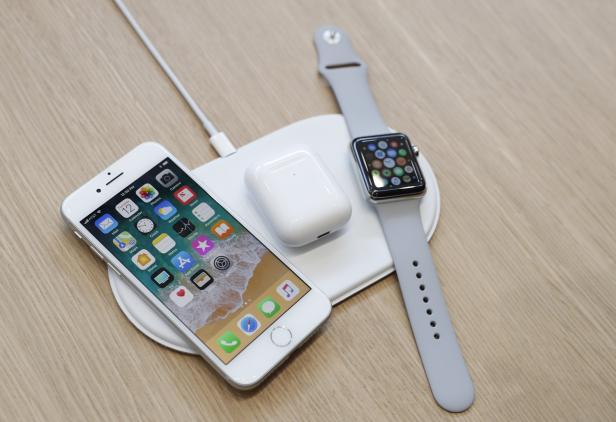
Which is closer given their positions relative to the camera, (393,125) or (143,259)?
(143,259)

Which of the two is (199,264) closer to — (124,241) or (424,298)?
(124,241)

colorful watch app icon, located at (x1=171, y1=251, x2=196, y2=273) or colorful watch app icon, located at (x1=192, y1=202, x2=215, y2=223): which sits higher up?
colorful watch app icon, located at (x1=192, y1=202, x2=215, y2=223)

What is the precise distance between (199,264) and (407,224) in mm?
197

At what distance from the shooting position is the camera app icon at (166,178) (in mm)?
520

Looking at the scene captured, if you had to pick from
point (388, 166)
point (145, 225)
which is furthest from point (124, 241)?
point (388, 166)

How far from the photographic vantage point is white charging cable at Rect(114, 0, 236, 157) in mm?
560

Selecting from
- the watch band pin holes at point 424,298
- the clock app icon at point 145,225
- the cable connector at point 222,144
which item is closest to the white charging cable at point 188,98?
the cable connector at point 222,144

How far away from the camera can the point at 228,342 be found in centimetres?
47

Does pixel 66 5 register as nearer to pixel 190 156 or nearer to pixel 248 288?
pixel 190 156

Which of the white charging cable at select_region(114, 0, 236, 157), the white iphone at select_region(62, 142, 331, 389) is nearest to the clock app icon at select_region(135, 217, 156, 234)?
the white iphone at select_region(62, 142, 331, 389)

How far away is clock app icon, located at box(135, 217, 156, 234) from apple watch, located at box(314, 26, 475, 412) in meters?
0.20

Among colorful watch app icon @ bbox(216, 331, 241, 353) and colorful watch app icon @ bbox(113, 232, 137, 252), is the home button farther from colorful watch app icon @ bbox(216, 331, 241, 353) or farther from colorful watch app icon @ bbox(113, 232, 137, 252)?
colorful watch app icon @ bbox(113, 232, 137, 252)

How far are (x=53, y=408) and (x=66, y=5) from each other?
16.1 inches

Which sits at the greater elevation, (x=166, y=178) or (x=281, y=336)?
(x=166, y=178)
